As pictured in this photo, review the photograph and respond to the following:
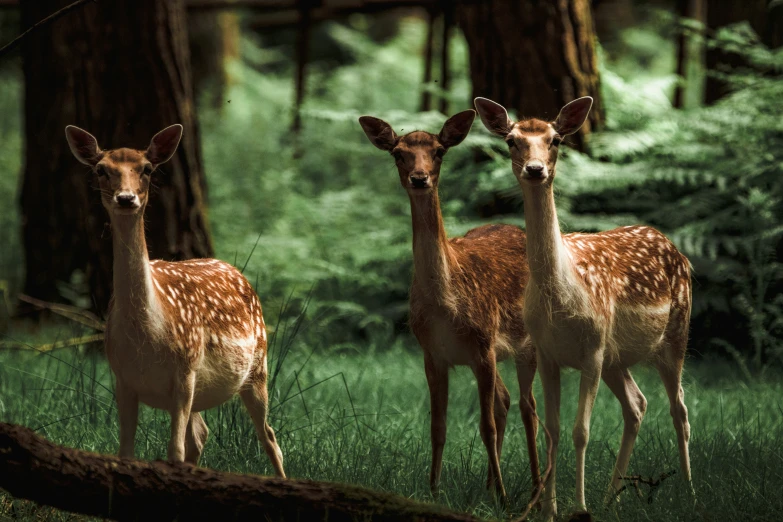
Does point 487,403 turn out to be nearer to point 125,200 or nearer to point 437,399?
point 437,399

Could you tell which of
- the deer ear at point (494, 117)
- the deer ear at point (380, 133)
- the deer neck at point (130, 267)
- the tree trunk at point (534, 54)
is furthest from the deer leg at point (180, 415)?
the tree trunk at point (534, 54)

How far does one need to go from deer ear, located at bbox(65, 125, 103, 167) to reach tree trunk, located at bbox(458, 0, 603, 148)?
15.3 feet

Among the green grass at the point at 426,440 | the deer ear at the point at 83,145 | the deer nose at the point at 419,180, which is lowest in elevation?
the green grass at the point at 426,440

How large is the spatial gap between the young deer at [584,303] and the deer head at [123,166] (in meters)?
1.38

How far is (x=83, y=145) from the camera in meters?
4.05

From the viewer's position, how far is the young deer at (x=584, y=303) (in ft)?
13.3

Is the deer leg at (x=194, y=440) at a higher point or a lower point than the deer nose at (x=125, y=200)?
lower

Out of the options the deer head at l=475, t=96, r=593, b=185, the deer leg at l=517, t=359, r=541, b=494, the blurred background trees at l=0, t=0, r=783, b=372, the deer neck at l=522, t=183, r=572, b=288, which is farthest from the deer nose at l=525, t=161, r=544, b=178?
the blurred background trees at l=0, t=0, r=783, b=372

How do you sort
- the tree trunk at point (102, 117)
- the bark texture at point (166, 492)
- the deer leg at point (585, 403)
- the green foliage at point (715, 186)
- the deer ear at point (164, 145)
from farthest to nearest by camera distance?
the green foliage at point (715, 186), the tree trunk at point (102, 117), the deer leg at point (585, 403), the deer ear at point (164, 145), the bark texture at point (166, 492)

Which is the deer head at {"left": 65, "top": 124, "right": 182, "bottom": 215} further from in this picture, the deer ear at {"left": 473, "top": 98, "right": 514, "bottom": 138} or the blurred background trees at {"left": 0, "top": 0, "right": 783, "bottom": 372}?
the blurred background trees at {"left": 0, "top": 0, "right": 783, "bottom": 372}

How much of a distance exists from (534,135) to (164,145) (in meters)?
1.54

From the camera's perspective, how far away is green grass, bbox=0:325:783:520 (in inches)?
165

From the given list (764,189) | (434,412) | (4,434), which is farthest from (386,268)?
(4,434)

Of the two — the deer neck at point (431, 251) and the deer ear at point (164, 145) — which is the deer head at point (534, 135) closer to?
the deer neck at point (431, 251)
